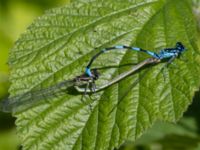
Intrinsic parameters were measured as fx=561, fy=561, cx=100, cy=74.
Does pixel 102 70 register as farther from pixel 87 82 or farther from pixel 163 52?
pixel 163 52

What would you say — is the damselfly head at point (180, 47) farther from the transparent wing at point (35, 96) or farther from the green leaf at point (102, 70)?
the transparent wing at point (35, 96)

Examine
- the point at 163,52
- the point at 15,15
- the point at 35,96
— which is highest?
the point at 15,15

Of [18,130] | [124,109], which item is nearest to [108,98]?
[124,109]

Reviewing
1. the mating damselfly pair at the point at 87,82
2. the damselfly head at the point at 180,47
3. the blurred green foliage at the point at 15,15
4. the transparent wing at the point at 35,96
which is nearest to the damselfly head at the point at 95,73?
the mating damselfly pair at the point at 87,82

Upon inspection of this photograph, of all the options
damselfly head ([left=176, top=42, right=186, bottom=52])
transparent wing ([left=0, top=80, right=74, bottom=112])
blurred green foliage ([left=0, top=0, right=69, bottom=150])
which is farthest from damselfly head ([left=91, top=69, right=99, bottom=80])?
blurred green foliage ([left=0, top=0, right=69, bottom=150])

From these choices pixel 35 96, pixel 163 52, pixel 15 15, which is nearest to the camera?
pixel 35 96

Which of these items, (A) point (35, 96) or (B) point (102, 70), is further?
(B) point (102, 70)

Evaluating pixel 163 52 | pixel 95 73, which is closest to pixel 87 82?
pixel 95 73

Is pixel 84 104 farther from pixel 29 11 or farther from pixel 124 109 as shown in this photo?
pixel 29 11
